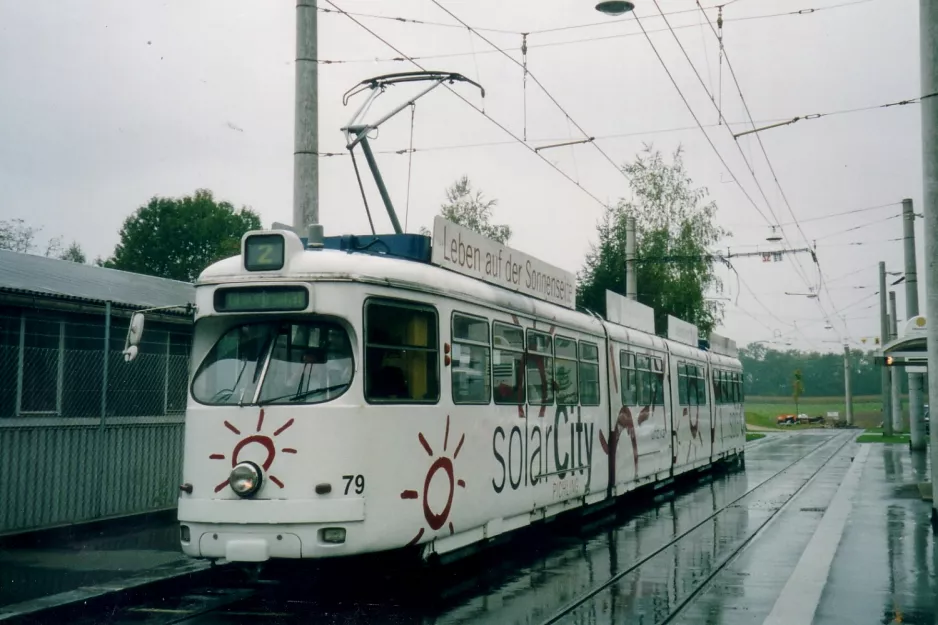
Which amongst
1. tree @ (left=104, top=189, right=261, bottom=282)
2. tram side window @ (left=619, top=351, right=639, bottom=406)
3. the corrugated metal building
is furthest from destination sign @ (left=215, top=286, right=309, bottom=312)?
tree @ (left=104, top=189, right=261, bottom=282)

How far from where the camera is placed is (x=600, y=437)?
48.5 feet

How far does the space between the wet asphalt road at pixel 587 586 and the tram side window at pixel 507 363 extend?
6.30ft

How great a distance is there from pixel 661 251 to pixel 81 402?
35287 millimetres

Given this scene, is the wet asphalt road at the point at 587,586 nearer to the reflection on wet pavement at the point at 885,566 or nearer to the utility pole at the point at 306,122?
the reflection on wet pavement at the point at 885,566

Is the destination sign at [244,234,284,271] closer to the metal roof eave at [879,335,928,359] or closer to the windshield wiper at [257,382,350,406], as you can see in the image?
the windshield wiper at [257,382,350,406]

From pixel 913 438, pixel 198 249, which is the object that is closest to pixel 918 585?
pixel 913 438

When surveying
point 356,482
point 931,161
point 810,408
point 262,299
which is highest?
point 931,161

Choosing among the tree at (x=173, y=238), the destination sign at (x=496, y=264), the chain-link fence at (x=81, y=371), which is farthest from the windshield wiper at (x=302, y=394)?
the tree at (x=173, y=238)

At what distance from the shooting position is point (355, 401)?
8.62 meters

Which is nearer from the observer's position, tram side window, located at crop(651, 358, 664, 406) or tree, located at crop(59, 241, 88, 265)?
tram side window, located at crop(651, 358, 664, 406)

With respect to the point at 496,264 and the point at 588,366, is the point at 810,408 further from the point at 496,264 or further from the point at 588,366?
the point at 496,264

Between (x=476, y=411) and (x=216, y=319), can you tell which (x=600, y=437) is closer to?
(x=476, y=411)

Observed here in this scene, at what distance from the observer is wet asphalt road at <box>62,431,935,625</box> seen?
28.7 ft

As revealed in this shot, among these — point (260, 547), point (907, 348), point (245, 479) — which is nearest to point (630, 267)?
point (907, 348)
